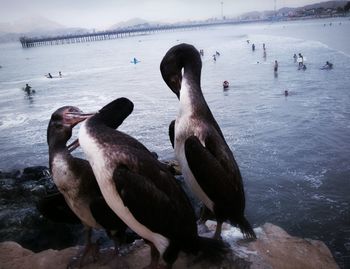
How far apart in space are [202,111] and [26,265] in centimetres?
346

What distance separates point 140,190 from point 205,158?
0.99 meters

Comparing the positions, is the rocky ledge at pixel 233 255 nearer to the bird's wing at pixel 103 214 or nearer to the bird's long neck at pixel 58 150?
the bird's wing at pixel 103 214

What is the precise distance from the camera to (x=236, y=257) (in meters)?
5.08

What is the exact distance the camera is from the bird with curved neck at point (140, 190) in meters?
3.97

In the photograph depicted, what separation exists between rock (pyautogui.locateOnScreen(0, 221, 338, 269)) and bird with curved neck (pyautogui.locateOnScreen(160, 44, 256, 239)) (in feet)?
1.24

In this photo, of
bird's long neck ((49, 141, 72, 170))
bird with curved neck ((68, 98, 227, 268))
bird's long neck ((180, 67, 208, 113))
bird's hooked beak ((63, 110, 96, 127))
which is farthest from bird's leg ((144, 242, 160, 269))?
bird's hooked beak ((63, 110, 96, 127))

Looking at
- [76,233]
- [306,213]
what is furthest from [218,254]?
[306,213]

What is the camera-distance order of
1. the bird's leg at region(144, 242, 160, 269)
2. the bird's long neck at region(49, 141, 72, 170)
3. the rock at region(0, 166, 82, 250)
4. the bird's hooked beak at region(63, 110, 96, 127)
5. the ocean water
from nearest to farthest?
the bird's leg at region(144, 242, 160, 269) → the bird's long neck at region(49, 141, 72, 170) → the bird's hooked beak at region(63, 110, 96, 127) → the rock at region(0, 166, 82, 250) → the ocean water

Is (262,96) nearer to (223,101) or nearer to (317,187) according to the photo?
(223,101)

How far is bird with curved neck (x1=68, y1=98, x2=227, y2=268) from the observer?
397 cm

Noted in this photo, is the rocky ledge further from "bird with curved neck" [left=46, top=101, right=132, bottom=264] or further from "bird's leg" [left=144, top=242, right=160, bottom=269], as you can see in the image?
"bird with curved neck" [left=46, top=101, right=132, bottom=264]

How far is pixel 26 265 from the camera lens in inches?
219

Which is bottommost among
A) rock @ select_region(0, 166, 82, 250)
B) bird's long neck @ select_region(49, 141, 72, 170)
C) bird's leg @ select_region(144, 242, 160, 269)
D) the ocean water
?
the ocean water

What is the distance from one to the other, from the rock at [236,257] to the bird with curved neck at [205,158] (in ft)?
1.24
